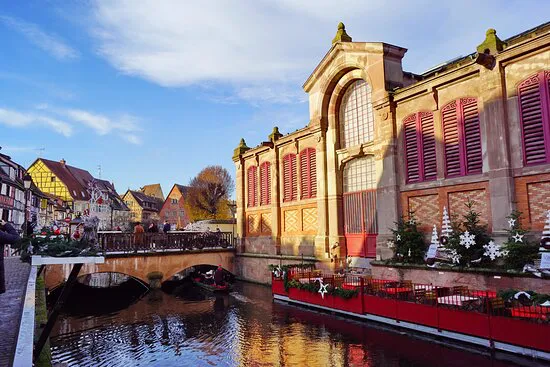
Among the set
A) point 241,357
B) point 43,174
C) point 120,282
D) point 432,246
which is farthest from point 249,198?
point 43,174

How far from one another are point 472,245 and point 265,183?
1638 cm

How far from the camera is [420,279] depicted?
1527 cm

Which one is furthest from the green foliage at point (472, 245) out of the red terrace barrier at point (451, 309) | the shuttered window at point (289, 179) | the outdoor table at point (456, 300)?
the shuttered window at point (289, 179)

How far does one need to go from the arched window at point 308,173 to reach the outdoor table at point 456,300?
12108 mm

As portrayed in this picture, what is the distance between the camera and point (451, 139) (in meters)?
15.8

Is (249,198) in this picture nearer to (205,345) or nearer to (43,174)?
(205,345)

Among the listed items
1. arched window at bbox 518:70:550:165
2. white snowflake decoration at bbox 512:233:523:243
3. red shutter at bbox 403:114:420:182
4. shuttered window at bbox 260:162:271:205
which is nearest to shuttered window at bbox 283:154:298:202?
shuttered window at bbox 260:162:271:205

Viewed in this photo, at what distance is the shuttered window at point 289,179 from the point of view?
83.9 feet

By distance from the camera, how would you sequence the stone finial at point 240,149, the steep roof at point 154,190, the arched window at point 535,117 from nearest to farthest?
the arched window at point 535,117 < the stone finial at point 240,149 < the steep roof at point 154,190

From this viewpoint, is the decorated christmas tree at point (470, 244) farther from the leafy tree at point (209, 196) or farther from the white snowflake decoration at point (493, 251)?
the leafy tree at point (209, 196)

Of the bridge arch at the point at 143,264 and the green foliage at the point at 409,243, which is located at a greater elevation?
the green foliage at the point at 409,243

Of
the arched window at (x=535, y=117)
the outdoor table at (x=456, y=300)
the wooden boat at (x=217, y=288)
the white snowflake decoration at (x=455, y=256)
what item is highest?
the arched window at (x=535, y=117)

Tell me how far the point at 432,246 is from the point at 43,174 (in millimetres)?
64378

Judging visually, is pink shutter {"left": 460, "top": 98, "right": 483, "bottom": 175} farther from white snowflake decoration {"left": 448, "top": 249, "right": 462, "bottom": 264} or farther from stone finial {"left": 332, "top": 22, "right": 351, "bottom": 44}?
stone finial {"left": 332, "top": 22, "right": 351, "bottom": 44}
